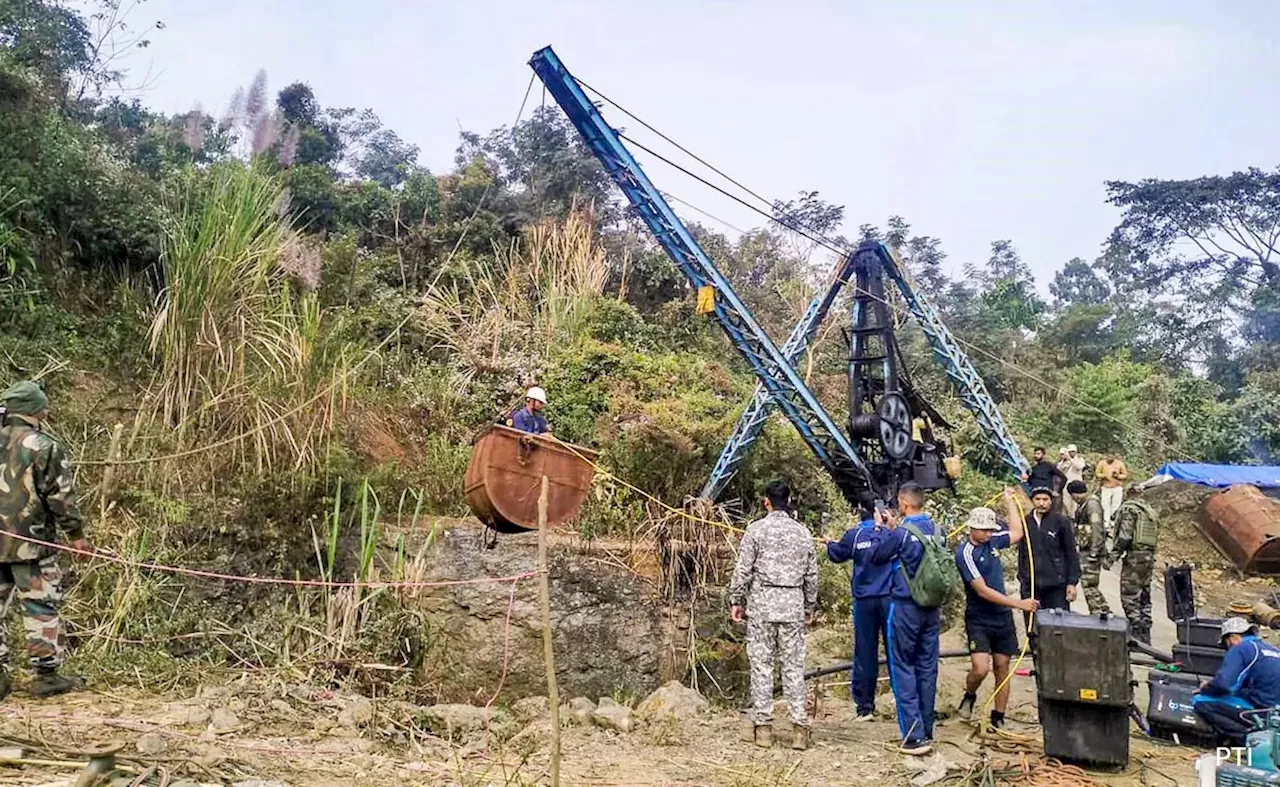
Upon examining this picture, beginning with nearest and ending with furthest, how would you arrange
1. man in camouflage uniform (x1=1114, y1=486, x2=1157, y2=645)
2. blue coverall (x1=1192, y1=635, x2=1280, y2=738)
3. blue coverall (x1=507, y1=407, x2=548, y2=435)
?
1. blue coverall (x1=1192, y1=635, x2=1280, y2=738)
2. blue coverall (x1=507, y1=407, x2=548, y2=435)
3. man in camouflage uniform (x1=1114, y1=486, x2=1157, y2=645)

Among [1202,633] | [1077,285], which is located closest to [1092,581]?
[1202,633]

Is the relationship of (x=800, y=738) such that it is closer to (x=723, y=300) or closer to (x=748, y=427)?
(x=748, y=427)

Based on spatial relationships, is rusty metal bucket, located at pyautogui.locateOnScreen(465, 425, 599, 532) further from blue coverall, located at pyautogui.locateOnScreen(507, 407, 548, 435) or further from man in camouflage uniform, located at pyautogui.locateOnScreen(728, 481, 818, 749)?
man in camouflage uniform, located at pyautogui.locateOnScreen(728, 481, 818, 749)

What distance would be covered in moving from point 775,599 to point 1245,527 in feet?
35.6

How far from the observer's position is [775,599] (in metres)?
5.34

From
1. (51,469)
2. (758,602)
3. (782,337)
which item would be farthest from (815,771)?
(782,337)

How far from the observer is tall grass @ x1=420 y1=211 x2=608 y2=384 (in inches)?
460

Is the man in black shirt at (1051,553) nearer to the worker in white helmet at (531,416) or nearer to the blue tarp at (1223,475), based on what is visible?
the worker in white helmet at (531,416)

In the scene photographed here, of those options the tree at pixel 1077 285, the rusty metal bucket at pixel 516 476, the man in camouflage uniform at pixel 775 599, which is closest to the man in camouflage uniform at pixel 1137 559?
the man in camouflage uniform at pixel 775 599

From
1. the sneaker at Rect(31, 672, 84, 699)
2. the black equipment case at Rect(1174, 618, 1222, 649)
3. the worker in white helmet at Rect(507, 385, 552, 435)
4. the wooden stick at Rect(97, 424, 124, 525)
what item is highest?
the worker in white helmet at Rect(507, 385, 552, 435)

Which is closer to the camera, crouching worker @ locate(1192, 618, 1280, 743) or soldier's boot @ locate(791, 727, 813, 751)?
crouching worker @ locate(1192, 618, 1280, 743)

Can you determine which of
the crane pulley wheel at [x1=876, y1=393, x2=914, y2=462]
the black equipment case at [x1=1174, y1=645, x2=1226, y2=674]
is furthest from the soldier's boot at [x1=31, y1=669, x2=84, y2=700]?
the crane pulley wheel at [x1=876, y1=393, x2=914, y2=462]

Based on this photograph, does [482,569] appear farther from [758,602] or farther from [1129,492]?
[1129,492]

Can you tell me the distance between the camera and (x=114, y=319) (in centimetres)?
907
